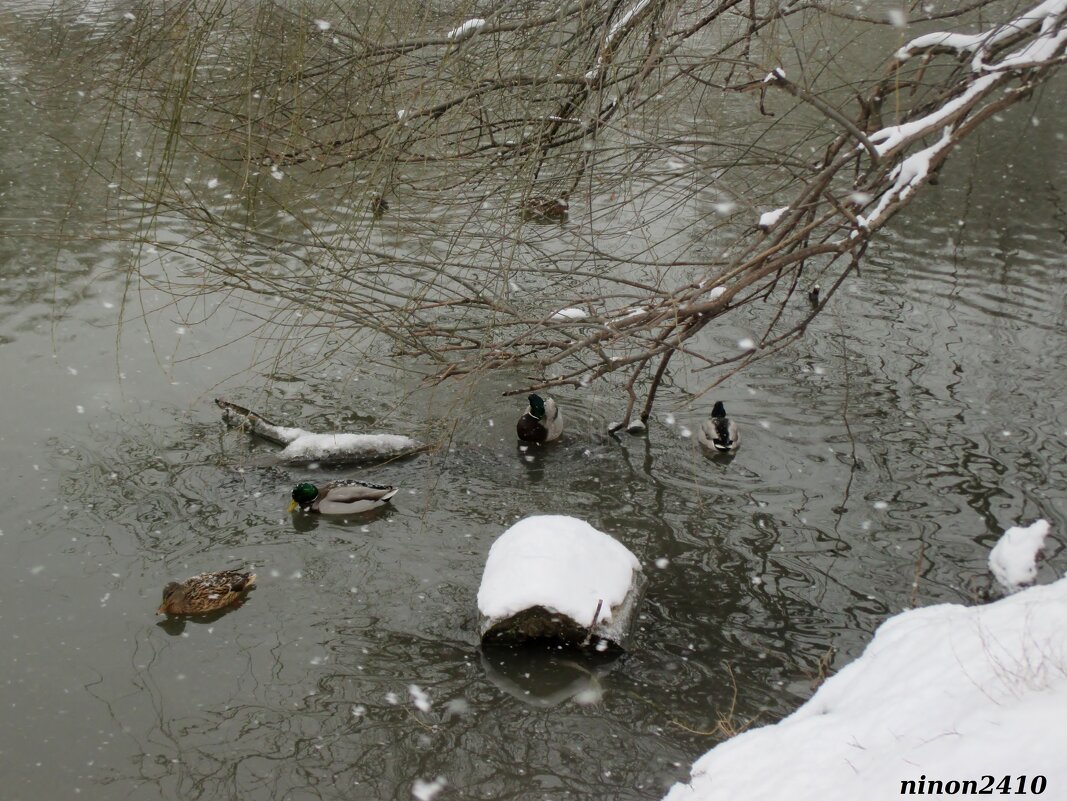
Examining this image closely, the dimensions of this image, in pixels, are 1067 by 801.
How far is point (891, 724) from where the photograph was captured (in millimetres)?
3770

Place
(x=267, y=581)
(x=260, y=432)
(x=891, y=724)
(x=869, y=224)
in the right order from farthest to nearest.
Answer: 1. (x=260, y=432)
2. (x=267, y=581)
3. (x=869, y=224)
4. (x=891, y=724)

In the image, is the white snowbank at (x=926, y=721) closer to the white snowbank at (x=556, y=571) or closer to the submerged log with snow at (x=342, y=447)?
the white snowbank at (x=556, y=571)

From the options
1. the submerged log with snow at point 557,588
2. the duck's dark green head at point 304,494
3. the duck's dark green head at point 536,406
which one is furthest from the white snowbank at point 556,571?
the duck's dark green head at point 536,406

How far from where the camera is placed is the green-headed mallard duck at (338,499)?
23.5ft

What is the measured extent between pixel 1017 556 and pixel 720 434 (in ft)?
8.11

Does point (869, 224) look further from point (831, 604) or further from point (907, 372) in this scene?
point (907, 372)

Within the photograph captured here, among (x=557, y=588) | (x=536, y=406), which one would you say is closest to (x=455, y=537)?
(x=557, y=588)

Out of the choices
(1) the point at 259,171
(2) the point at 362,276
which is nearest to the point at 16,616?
(1) the point at 259,171

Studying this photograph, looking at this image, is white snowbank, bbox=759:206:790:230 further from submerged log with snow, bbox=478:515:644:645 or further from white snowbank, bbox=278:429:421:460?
white snowbank, bbox=278:429:421:460

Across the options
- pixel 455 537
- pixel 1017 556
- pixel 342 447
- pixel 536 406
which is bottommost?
pixel 455 537

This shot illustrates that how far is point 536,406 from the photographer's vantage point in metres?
8.00

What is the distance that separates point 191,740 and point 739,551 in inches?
142

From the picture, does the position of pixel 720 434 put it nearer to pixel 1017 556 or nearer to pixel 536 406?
pixel 536 406

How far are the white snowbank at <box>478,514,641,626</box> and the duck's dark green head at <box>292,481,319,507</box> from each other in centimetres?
175
